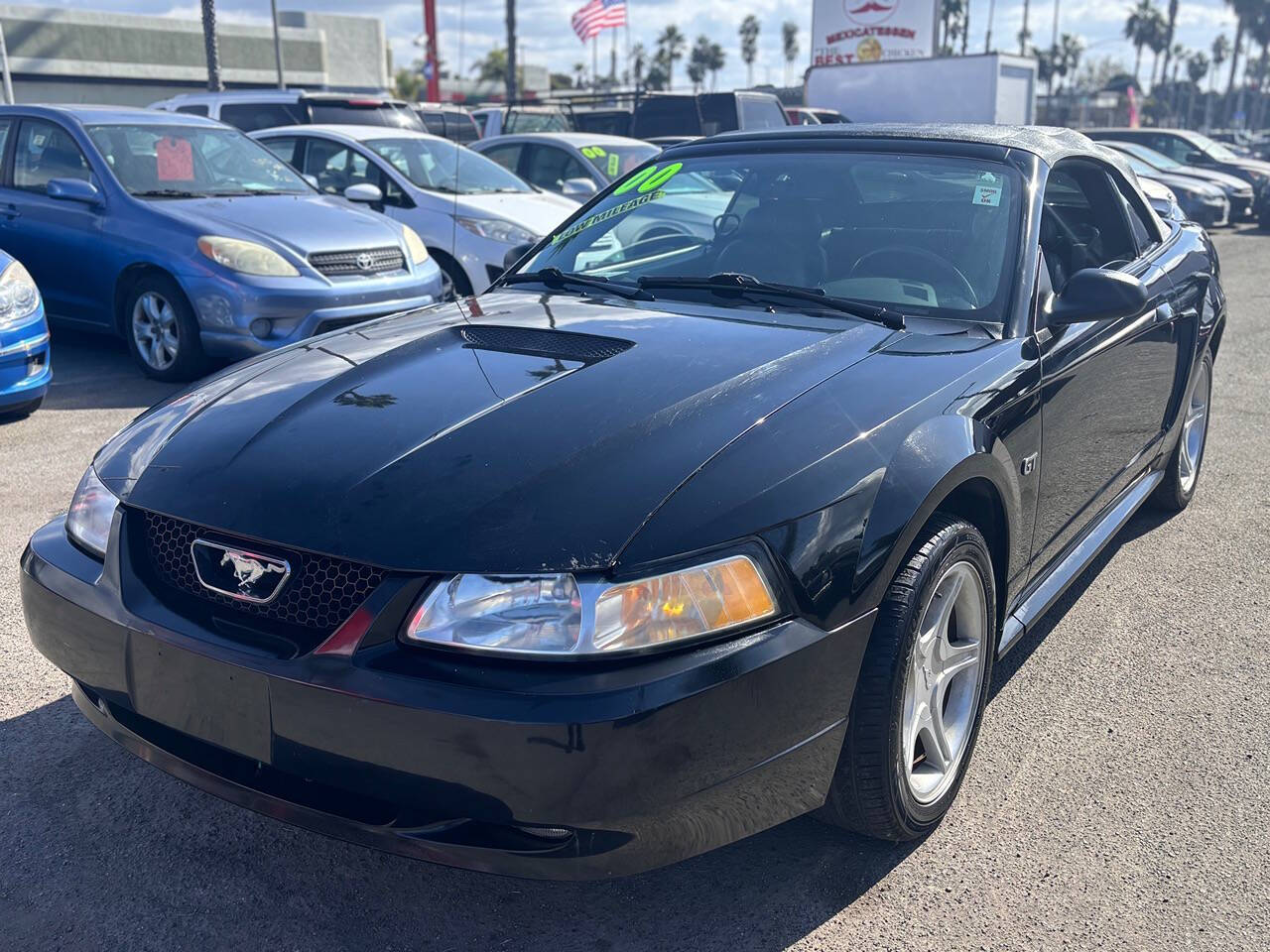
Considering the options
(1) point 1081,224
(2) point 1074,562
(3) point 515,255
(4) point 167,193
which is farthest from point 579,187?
(2) point 1074,562

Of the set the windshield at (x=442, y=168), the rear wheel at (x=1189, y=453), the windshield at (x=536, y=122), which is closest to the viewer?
the rear wheel at (x=1189, y=453)

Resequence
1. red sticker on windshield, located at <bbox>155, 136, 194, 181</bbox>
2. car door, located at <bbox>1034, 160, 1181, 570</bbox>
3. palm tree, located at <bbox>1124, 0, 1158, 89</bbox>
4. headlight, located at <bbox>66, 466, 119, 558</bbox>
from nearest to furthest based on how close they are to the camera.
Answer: headlight, located at <bbox>66, 466, 119, 558</bbox>
car door, located at <bbox>1034, 160, 1181, 570</bbox>
red sticker on windshield, located at <bbox>155, 136, 194, 181</bbox>
palm tree, located at <bbox>1124, 0, 1158, 89</bbox>

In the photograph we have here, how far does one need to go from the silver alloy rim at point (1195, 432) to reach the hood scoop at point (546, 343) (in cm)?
306

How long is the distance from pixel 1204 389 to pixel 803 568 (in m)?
3.78

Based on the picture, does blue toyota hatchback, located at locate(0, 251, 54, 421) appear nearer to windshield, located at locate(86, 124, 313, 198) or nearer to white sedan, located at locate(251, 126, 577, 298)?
windshield, located at locate(86, 124, 313, 198)

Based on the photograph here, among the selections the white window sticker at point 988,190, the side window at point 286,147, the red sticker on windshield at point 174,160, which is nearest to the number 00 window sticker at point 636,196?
the white window sticker at point 988,190

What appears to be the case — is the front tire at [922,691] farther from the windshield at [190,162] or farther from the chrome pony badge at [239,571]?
the windshield at [190,162]

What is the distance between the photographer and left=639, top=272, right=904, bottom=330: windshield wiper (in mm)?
3137

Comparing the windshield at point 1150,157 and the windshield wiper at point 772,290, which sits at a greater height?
the windshield at point 1150,157

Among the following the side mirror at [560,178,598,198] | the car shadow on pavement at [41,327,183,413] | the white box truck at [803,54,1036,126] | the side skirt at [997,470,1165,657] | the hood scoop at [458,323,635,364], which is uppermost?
the white box truck at [803,54,1036,126]

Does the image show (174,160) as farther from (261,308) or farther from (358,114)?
(358,114)

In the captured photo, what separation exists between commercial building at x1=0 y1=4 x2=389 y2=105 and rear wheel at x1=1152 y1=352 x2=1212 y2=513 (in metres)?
32.9

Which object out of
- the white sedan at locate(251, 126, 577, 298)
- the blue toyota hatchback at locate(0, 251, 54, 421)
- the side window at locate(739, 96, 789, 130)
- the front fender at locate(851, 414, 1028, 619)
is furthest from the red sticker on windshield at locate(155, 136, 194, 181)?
the side window at locate(739, 96, 789, 130)

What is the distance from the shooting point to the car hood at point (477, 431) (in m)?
2.16
